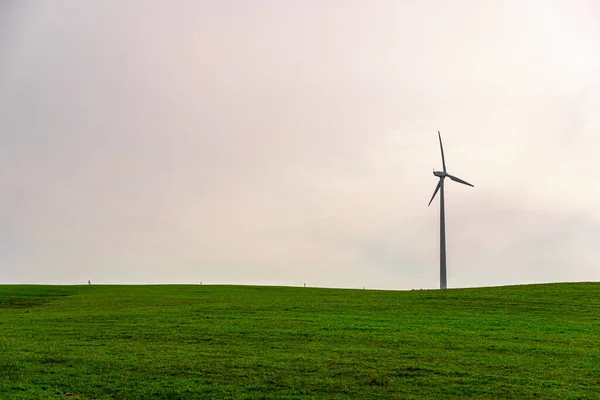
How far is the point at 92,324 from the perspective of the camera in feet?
97.1

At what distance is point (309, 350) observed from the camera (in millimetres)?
22906

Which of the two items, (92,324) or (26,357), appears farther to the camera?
(92,324)

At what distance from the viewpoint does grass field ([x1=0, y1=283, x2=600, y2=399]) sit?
18.2 meters

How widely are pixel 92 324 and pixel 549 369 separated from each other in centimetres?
2127

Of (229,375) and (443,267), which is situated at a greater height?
(443,267)

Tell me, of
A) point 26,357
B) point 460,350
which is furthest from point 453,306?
point 26,357

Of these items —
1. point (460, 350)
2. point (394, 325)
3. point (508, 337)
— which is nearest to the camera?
point (460, 350)

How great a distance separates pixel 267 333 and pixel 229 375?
709cm

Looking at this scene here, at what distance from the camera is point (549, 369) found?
20672 mm

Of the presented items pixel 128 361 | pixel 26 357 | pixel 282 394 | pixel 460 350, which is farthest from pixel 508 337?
pixel 26 357

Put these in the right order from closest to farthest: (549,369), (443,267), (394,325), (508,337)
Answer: (549,369) → (508,337) → (394,325) → (443,267)

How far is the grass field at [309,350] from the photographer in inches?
718

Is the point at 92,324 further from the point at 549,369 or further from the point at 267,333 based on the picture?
the point at 549,369

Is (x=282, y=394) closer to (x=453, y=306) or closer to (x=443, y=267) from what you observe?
(x=453, y=306)
